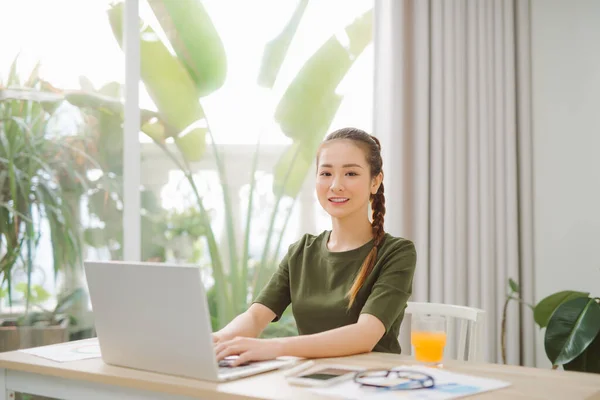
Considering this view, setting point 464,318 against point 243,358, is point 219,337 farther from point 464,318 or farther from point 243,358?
point 464,318

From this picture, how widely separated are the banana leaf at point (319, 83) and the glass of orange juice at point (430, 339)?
7.33 ft

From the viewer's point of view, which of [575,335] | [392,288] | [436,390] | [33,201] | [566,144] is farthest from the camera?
[566,144]

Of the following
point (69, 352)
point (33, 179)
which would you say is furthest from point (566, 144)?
point (69, 352)

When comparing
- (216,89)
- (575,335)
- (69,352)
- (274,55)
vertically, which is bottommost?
(575,335)

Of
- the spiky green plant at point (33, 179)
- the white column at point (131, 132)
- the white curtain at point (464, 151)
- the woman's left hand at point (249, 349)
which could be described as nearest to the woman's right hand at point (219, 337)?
the woman's left hand at point (249, 349)

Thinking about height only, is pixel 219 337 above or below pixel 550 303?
above

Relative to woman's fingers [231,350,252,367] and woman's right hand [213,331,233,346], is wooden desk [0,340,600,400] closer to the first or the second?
woman's fingers [231,350,252,367]

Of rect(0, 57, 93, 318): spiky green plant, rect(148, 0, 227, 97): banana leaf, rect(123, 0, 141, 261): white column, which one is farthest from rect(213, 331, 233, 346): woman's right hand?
rect(148, 0, 227, 97): banana leaf

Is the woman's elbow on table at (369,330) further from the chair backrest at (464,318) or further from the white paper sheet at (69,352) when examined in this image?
the white paper sheet at (69,352)

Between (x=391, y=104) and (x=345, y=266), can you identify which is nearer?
(x=345, y=266)

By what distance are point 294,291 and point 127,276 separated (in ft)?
2.24

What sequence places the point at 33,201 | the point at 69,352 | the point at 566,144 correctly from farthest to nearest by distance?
the point at 566,144 → the point at 33,201 → the point at 69,352

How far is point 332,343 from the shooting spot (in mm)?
1535

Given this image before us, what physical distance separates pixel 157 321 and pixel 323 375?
309mm
